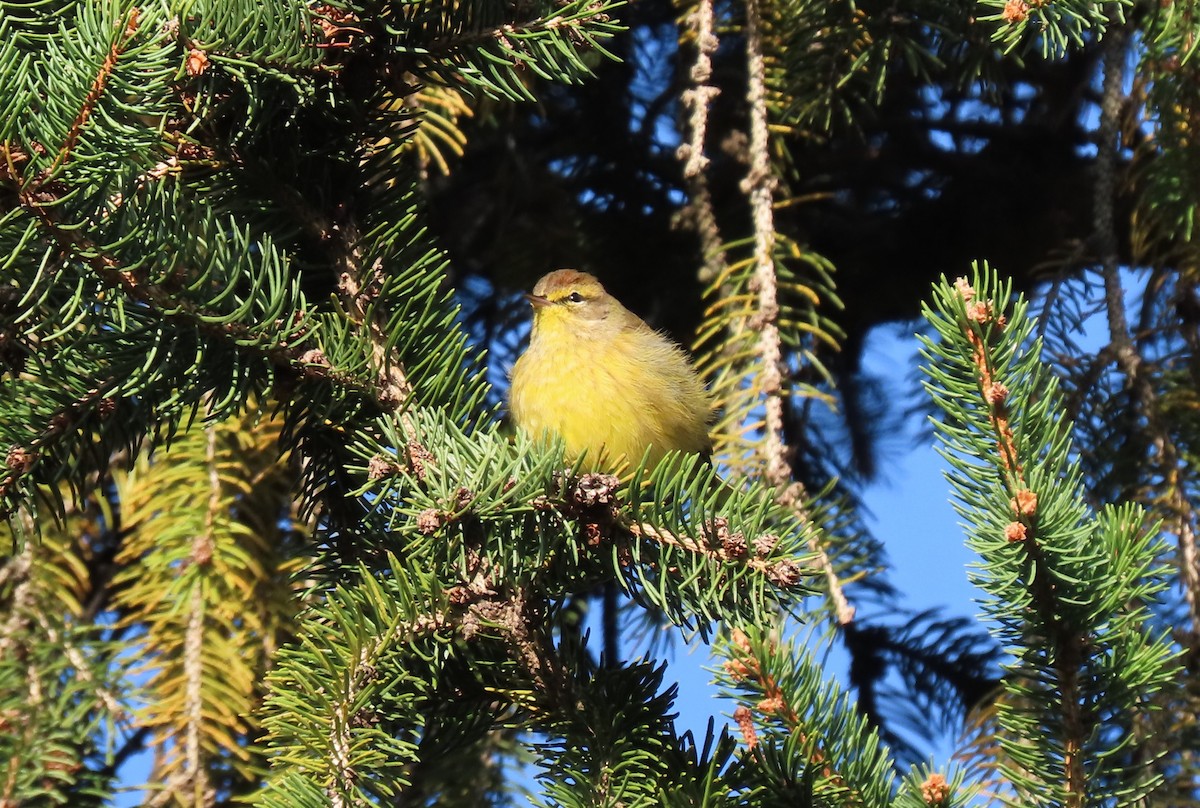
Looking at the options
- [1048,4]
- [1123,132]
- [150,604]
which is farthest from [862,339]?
[150,604]

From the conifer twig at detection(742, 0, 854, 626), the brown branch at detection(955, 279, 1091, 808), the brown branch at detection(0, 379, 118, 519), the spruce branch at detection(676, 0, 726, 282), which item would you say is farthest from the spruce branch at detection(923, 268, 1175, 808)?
the brown branch at detection(0, 379, 118, 519)

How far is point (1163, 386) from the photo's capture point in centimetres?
288

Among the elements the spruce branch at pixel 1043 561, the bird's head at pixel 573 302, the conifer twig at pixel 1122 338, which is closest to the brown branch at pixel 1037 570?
the spruce branch at pixel 1043 561

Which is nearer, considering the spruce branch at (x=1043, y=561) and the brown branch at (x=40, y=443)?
the spruce branch at (x=1043, y=561)

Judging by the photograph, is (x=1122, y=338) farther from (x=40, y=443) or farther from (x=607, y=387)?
(x=40, y=443)

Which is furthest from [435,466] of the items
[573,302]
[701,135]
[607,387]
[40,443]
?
[573,302]

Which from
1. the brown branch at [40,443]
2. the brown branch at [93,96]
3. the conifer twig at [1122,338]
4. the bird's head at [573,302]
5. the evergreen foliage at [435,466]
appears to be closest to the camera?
the brown branch at [93,96]

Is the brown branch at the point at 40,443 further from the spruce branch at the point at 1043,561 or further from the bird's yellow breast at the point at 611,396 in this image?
the spruce branch at the point at 1043,561

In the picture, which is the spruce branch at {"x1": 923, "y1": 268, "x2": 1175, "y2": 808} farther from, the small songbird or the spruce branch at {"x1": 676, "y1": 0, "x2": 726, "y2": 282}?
the small songbird

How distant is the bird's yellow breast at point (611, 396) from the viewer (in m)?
2.79

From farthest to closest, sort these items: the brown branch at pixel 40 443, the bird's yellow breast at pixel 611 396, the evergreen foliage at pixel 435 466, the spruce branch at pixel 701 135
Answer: the bird's yellow breast at pixel 611 396 < the spruce branch at pixel 701 135 < the brown branch at pixel 40 443 < the evergreen foliage at pixel 435 466

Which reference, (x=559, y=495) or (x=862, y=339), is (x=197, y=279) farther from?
(x=862, y=339)

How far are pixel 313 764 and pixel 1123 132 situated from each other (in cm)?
256

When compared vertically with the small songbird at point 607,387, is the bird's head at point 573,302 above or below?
above
